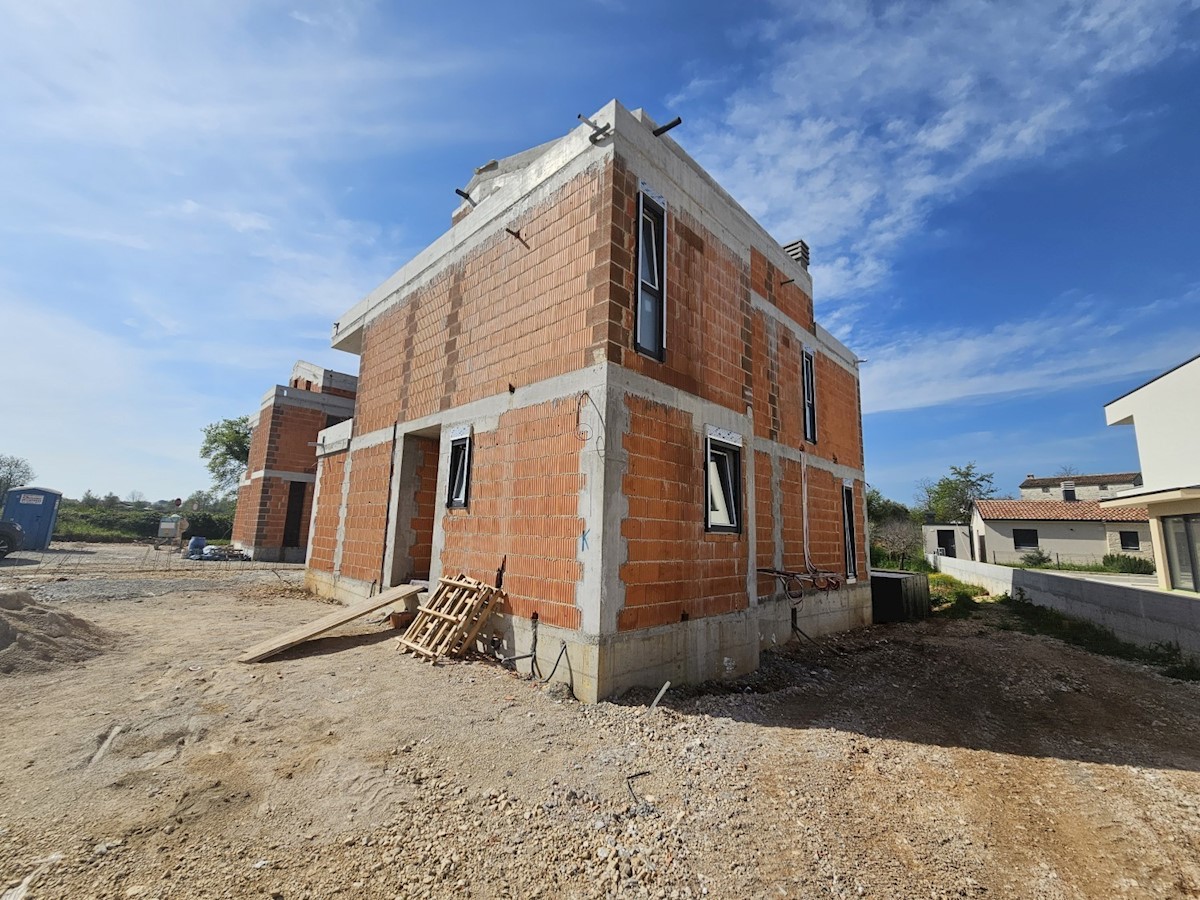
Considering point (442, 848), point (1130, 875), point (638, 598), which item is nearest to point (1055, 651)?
point (1130, 875)

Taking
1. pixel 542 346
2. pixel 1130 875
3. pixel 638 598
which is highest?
pixel 542 346

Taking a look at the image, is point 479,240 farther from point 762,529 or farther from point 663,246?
point 762,529

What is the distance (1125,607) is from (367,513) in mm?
17393

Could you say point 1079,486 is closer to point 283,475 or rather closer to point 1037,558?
point 1037,558

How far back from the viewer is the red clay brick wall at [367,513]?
10500mm

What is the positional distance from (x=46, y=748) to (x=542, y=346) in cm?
610

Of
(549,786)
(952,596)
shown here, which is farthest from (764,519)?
(952,596)

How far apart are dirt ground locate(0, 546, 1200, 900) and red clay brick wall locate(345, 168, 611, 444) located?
4.18 m

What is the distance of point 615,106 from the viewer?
660 cm

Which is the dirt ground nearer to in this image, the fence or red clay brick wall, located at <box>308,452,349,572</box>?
the fence

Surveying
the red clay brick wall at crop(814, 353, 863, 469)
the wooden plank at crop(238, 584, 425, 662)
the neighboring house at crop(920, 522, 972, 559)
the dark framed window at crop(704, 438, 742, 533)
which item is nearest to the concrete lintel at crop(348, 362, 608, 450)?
the dark framed window at crop(704, 438, 742, 533)

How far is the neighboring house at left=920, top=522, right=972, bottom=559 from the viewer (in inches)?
1438

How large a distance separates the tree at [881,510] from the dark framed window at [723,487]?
3442 cm

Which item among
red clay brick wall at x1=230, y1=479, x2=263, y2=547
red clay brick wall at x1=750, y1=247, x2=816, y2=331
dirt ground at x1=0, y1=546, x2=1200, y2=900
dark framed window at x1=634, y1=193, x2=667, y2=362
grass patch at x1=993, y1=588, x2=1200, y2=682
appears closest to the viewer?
dirt ground at x1=0, y1=546, x2=1200, y2=900
